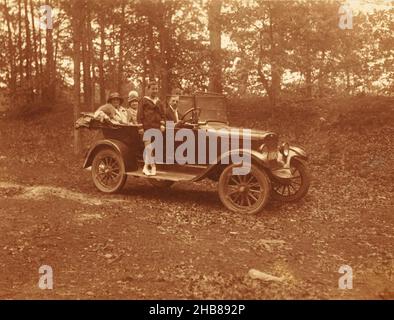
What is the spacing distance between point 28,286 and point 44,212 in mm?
2858

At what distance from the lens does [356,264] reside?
604 centimetres

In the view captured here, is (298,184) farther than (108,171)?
No

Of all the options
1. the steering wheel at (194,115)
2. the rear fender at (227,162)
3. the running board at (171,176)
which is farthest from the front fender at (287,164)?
the steering wheel at (194,115)

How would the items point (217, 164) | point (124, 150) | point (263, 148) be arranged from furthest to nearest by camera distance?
point (124, 150)
point (217, 164)
point (263, 148)

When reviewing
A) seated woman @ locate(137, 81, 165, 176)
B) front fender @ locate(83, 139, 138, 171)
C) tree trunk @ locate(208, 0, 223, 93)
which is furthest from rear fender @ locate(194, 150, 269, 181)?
tree trunk @ locate(208, 0, 223, 93)

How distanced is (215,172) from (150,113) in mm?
1658

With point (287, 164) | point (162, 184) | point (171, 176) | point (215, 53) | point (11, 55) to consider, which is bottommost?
point (162, 184)

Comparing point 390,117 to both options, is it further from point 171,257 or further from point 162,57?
point 171,257

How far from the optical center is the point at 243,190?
8.42 m

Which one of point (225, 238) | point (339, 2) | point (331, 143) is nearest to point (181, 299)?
point (225, 238)

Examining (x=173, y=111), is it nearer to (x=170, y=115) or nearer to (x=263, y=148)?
(x=170, y=115)

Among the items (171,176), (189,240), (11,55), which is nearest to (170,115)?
(171,176)

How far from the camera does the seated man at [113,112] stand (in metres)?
9.74

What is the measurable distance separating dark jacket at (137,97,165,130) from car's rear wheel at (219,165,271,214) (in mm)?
1677
